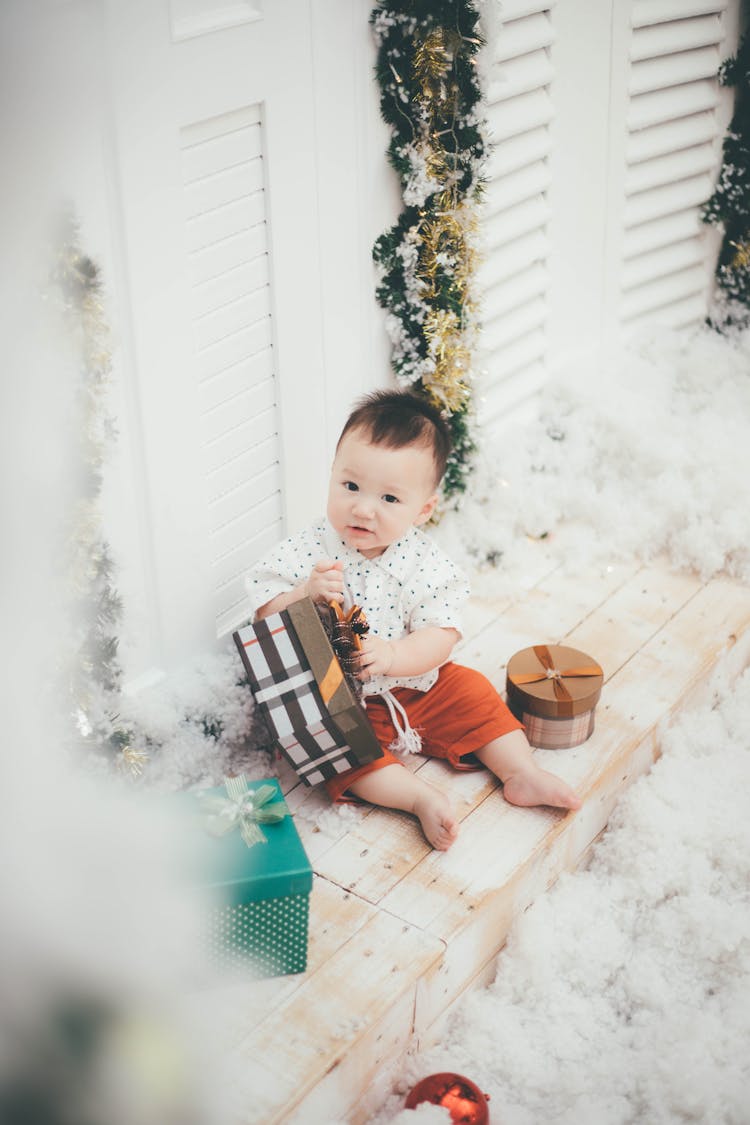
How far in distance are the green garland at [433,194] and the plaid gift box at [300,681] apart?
2.60 ft

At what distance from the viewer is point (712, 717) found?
2197 mm

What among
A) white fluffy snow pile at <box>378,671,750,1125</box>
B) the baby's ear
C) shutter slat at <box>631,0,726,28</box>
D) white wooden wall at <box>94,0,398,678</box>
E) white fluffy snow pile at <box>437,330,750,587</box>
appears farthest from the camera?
shutter slat at <box>631,0,726,28</box>

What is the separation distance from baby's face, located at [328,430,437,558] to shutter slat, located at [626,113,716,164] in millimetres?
1418

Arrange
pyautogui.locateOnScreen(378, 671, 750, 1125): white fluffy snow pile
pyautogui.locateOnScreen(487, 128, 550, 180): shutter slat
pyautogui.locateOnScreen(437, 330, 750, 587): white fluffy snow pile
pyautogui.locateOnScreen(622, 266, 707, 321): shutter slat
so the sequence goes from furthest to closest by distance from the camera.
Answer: pyautogui.locateOnScreen(622, 266, 707, 321): shutter slat → pyautogui.locateOnScreen(437, 330, 750, 587): white fluffy snow pile → pyautogui.locateOnScreen(487, 128, 550, 180): shutter slat → pyautogui.locateOnScreen(378, 671, 750, 1125): white fluffy snow pile

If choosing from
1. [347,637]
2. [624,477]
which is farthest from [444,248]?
[347,637]

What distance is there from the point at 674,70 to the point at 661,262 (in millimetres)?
479

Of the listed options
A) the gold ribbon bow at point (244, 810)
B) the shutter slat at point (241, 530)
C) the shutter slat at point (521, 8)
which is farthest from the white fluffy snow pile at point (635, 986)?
the shutter slat at point (521, 8)

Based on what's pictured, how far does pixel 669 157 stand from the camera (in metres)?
2.90

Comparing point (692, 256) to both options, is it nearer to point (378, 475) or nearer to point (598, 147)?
point (598, 147)

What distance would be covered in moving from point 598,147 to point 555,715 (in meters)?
1.51

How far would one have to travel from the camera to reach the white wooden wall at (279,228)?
1707mm

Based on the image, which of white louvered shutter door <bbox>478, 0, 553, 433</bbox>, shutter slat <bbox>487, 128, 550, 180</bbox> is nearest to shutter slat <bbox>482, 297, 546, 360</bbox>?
white louvered shutter door <bbox>478, 0, 553, 433</bbox>

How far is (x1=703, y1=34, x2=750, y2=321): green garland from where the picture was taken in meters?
2.92

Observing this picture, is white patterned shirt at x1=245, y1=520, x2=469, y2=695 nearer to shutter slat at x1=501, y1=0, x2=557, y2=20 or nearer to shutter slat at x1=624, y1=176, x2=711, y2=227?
shutter slat at x1=501, y1=0, x2=557, y2=20
